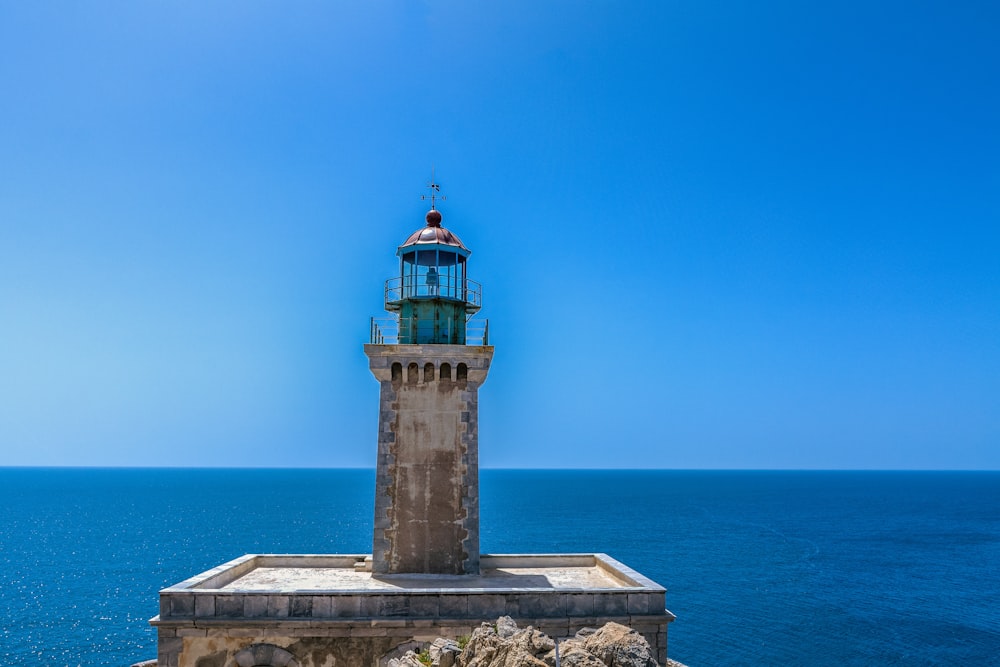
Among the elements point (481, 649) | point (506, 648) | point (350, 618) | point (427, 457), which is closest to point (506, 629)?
point (481, 649)

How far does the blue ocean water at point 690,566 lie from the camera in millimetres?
37281

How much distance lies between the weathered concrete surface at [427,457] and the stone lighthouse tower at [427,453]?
3 centimetres

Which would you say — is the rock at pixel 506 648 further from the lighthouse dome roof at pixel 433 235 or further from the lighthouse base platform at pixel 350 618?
the lighthouse dome roof at pixel 433 235

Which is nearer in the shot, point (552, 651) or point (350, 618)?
point (552, 651)

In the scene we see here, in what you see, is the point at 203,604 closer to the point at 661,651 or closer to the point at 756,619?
the point at 661,651

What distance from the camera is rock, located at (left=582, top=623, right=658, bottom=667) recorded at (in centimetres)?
934

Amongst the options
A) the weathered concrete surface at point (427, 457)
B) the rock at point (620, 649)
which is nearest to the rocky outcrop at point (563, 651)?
the rock at point (620, 649)

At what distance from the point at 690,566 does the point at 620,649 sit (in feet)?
176

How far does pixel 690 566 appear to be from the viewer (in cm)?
5925

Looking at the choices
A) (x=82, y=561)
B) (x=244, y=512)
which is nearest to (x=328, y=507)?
(x=244, y=512)

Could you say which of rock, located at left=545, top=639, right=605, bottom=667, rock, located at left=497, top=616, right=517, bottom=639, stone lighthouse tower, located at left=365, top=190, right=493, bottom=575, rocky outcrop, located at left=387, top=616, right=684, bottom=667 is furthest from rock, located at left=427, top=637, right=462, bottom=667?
stone lighthouse tower, located at left=365, top=190, right=493, bottom=575

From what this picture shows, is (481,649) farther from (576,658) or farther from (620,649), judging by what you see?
(620,649)

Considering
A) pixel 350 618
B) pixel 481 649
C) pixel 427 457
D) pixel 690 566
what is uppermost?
pixel 427 457

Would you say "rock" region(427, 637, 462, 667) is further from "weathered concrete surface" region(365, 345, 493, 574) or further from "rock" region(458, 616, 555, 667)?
"weathered concrete surface" region(365, 345, 493, 574)
